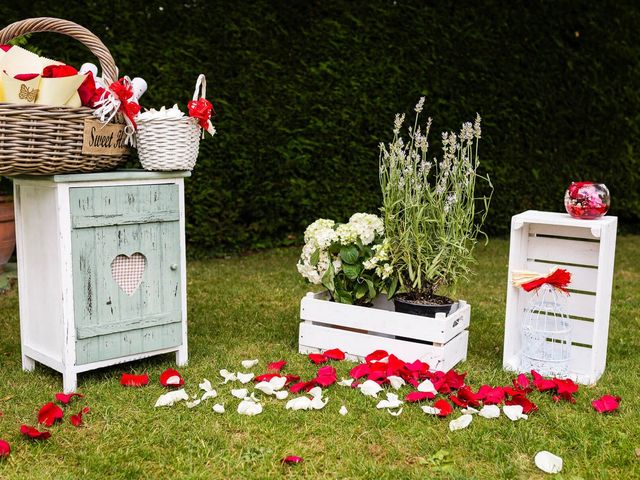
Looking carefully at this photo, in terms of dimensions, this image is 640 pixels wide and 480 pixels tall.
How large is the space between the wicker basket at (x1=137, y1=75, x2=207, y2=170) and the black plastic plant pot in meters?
1.08

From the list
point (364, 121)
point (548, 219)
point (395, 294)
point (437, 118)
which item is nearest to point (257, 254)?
point (364, 121)

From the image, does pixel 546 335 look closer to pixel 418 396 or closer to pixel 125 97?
pixel 418 396

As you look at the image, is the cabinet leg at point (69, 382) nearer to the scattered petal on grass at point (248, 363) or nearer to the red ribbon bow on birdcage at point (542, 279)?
the scattered petal on grass at point (248, 363)

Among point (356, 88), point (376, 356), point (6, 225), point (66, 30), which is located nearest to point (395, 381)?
point (376, 356)

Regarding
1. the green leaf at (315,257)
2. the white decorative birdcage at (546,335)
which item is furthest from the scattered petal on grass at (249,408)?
the white decorative birdcage at (546,335)

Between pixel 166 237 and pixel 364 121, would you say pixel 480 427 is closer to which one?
pixel 166 237

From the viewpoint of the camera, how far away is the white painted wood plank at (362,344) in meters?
3.09

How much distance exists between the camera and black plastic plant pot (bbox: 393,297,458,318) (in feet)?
10.4

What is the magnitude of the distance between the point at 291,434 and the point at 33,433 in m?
0.82

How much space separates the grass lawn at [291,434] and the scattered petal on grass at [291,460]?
2cm

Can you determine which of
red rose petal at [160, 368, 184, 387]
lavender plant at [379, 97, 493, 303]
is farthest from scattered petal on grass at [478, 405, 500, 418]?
red rose petal at [160, 368, 184, 387]

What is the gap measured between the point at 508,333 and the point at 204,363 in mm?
1294

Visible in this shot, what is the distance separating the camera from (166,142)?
2951mm

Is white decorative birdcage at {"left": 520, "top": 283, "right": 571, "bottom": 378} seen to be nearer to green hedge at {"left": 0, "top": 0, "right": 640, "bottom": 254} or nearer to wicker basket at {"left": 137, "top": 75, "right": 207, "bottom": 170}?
wicker basket at {"left": 137, "top": 75, "right": 207, "bottom": 170}
